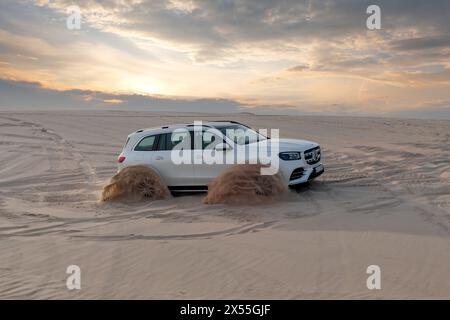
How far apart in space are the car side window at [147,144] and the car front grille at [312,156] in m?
3.43

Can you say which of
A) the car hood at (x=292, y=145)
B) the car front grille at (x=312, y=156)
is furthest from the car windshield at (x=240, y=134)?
the car front grille at (x=312, y=156)

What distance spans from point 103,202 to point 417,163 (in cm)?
924

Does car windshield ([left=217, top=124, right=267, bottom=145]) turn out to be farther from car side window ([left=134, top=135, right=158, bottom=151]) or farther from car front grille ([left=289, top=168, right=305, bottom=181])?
car side window ([left=134, top=135, right=158, bottom=151])

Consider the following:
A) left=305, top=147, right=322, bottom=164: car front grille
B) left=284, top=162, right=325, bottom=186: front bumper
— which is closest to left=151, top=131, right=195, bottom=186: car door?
left=284, top=162, right=325, bottom=186: front bumper

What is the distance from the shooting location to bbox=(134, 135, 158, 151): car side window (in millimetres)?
10461

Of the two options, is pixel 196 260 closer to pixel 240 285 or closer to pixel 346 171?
pixel 240 285

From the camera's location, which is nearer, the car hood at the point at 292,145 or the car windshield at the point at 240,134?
the car hood at the point at 292,145

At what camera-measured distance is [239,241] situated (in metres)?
6.73

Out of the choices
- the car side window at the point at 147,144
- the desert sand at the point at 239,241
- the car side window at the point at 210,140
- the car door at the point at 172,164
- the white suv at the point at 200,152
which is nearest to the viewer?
the desert sand at the point at 239,241

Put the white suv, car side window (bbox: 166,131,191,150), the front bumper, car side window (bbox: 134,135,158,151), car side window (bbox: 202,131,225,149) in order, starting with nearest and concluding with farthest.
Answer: the front bumper, the white suv, car side window (bbox: 202,131,225,149), car side window (bbox: 166,131,191,150), car side window (bbox: 134,135,158,151)

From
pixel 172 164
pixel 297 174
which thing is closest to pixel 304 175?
pixel 297 174

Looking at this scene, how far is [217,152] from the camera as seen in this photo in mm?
9789

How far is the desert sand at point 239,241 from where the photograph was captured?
514 centimetres

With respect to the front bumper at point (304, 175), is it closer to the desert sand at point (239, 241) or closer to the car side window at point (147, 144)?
the desert sand at point (239, 241)
